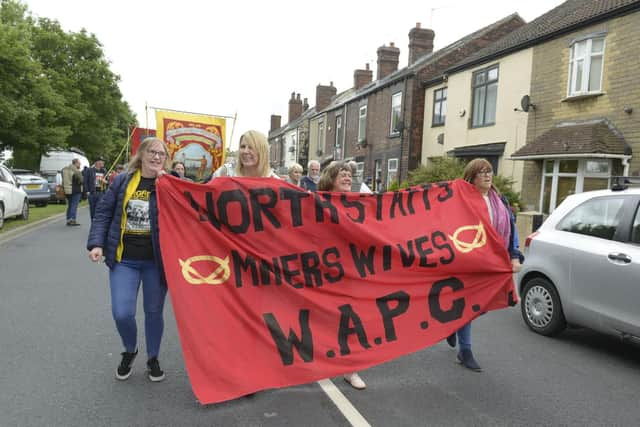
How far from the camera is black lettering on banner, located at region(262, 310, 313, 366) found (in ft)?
12.1

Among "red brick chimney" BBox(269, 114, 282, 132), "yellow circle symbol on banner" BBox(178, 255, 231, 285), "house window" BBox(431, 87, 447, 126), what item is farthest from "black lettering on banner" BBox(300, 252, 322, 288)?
"red brick chimney" BBox(269, 114, 282, 132)

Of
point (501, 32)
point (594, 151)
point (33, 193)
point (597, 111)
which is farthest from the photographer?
point (501, 32)

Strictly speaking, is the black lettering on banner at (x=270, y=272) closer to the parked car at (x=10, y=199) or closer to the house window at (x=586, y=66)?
the parked car at (x=10, y=199)

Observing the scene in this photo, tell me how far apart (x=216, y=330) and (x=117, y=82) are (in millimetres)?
39164

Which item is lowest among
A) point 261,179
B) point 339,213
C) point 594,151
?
point 339,213

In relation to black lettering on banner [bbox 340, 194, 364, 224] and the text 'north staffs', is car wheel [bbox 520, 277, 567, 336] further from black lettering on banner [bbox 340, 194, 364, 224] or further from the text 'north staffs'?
black lettering on banner [bbox 340, 194, 364, 224]

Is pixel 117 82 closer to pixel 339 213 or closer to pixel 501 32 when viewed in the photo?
pixel 501 32

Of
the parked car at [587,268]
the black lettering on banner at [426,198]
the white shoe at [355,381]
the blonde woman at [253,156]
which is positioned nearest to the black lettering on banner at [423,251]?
the black lettering on banner at [426,198]

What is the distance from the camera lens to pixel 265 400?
12.5ft

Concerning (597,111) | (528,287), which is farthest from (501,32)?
(528,287)

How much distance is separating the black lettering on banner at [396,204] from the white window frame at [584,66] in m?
11.9

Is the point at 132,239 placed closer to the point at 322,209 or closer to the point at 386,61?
the point at 322,209

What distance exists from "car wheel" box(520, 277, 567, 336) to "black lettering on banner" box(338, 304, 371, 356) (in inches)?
104

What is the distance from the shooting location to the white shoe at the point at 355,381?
160 inches
